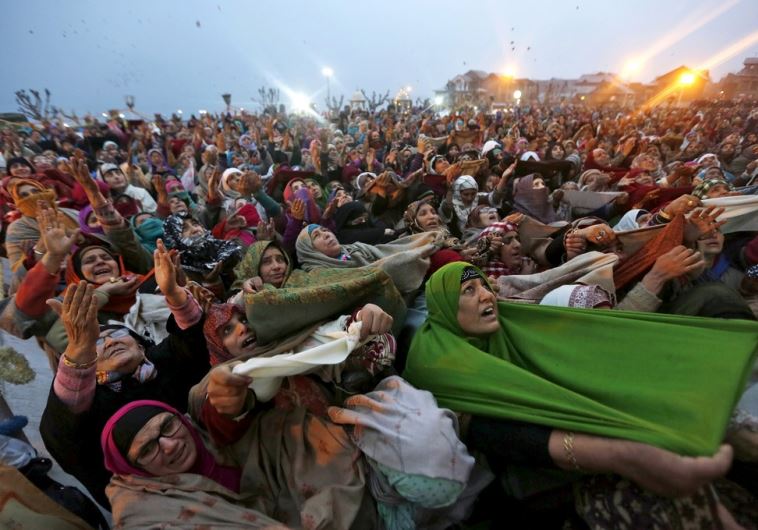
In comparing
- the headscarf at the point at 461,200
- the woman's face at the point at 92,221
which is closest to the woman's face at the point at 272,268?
the woman's face at the point at 92,221

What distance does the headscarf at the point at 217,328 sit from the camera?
1.95 m

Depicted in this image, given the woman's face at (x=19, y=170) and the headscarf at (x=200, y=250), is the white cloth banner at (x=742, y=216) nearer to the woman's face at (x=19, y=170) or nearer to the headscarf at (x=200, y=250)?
the headscarf at (x=200, y=250)

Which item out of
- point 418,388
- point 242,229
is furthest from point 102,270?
point 418,388

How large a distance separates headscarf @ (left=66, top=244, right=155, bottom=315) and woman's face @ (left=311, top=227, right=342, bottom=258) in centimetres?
149

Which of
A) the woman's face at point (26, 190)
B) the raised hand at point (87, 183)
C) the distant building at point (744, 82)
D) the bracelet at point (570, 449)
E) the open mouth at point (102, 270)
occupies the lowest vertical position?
the bracelet at point (570, 449)

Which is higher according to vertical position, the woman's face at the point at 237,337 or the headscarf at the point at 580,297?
the woman's face at the point at 237,337

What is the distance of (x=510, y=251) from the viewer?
3170 millimetres

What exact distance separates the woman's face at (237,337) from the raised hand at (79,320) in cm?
59

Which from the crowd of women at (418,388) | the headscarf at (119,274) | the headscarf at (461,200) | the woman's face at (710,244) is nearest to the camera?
the crowd of women at (418,388)

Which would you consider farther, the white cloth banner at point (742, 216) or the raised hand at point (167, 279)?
the white cloth banner at point (742, 216)

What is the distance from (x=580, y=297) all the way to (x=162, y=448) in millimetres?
2353

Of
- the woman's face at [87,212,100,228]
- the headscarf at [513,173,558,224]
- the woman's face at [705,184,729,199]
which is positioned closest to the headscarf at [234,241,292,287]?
the woman's face at [87,212,100,228]

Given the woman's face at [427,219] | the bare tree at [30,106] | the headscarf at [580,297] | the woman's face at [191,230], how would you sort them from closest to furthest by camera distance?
the headscarf at [580,297], the woman's face at [191,230], the woman's face at [427,219], the bare tree at [30,106]

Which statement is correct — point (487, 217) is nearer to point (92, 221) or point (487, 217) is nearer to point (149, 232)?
point (149, 232)
